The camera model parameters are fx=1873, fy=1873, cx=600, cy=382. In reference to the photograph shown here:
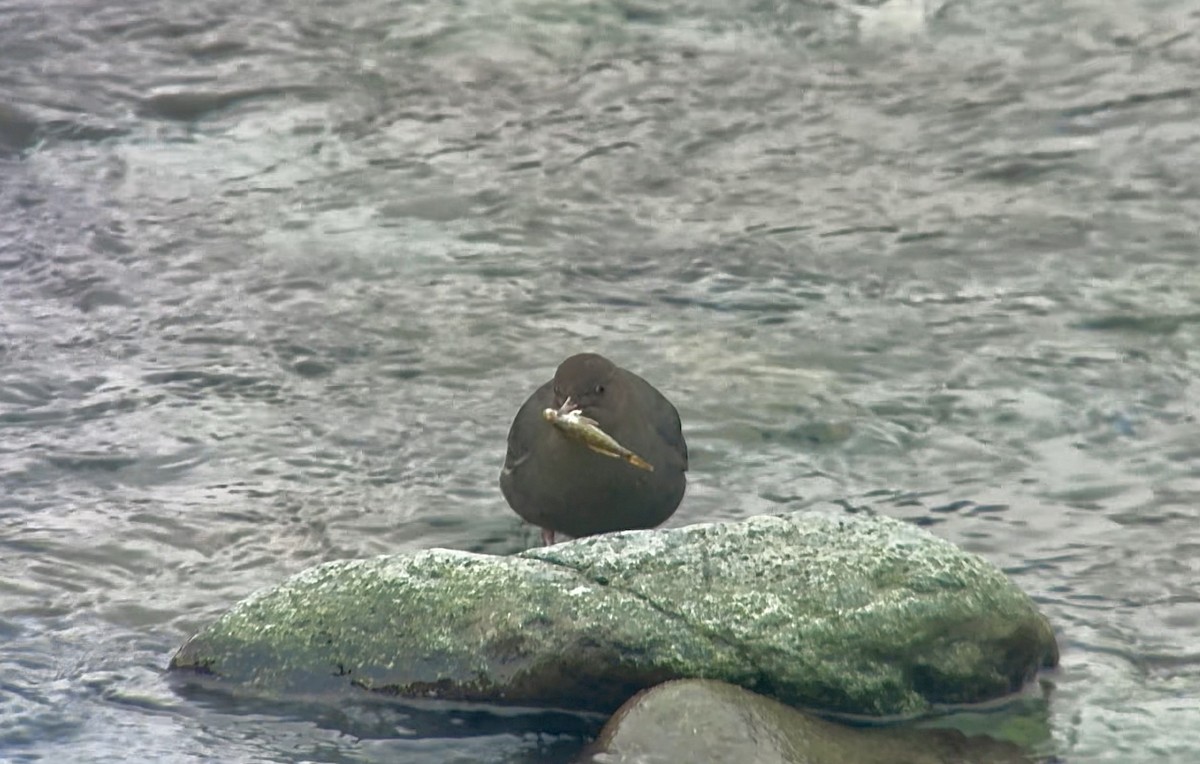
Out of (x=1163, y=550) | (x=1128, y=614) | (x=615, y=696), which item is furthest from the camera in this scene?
(x=1163, y=550)

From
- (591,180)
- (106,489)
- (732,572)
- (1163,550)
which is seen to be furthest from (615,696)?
(591,180)

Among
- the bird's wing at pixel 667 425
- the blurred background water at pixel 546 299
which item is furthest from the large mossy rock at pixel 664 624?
the bird's wing at pixel 667 425

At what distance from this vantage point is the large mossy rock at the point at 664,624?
4383 millimetres

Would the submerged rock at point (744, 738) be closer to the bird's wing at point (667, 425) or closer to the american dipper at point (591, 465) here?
the american dipper at point (591, 465)

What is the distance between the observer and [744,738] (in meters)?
4.04

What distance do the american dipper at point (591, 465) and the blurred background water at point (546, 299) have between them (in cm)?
31

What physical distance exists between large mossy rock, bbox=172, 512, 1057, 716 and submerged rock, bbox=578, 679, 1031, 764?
14 cm

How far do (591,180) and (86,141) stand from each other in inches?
99.0

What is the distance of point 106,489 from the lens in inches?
232

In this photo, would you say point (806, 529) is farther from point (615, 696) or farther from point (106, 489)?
point (106, 489)

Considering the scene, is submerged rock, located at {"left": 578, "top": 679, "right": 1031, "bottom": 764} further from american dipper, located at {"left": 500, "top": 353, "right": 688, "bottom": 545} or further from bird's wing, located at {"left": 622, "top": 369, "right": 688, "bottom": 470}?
bird's wing, located at {"left": 622, "top": 369, "right": 688, "bottom": 470}

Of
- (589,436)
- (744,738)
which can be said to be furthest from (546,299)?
(744,738)

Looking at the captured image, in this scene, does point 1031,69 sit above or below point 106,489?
above

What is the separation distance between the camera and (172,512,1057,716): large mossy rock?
4383 mm
